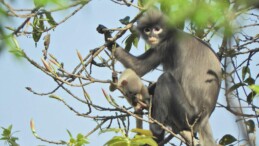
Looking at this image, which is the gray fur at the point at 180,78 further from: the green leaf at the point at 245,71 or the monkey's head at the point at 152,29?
the green leaf at the point at 245,71

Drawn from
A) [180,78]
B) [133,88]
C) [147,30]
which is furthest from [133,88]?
[147,30]

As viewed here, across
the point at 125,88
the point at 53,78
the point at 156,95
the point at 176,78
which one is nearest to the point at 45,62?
A: the point at 53,78

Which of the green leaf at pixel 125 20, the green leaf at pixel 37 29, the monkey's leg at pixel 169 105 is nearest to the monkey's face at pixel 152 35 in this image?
the monkey's leg at pixel 169 105

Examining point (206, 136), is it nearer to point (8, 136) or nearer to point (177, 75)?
point (177, 75)

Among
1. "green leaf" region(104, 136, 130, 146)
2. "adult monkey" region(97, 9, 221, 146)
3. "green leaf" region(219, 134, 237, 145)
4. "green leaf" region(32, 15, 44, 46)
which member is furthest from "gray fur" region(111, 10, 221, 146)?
"green leaf" region(104, 136, 130, 146)

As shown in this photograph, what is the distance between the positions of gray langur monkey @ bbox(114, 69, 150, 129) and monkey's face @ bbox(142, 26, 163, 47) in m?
0.52

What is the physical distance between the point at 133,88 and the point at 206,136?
864mm

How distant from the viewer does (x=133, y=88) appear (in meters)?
5.25

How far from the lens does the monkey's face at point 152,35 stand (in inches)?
232

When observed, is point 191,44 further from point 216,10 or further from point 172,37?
point 216,10

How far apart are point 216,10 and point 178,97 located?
174 inches

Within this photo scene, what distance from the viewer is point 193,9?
1.22m

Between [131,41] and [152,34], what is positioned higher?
[152,34]

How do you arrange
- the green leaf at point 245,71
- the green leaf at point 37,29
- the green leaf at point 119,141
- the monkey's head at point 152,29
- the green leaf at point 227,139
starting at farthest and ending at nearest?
the monkey's head at point 152,29 < the green leaf at point 245,71 < the green leaf at point 227,139 < the green leaf at point 37,29 < the green leaf at point 119,141
